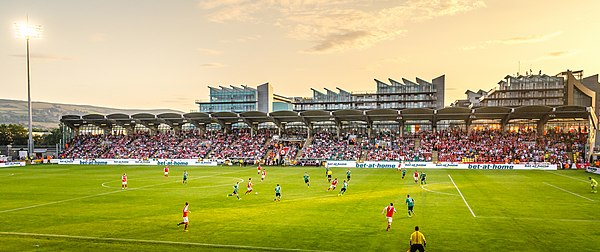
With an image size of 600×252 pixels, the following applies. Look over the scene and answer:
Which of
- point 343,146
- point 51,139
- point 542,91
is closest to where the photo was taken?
point 343,146

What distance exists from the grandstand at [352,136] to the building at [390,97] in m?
45.2

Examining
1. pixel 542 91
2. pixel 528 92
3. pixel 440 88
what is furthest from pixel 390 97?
pixel 542 91

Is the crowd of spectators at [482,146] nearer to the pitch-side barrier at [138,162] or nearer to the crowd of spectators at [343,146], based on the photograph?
the crowd of spectators at [343,146]

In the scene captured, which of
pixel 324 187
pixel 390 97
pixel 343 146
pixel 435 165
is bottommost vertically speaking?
pixel 435 165

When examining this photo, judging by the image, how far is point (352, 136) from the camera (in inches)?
2862

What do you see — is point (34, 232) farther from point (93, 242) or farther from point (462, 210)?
point (462, 210)

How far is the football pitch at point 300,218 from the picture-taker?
16.8m

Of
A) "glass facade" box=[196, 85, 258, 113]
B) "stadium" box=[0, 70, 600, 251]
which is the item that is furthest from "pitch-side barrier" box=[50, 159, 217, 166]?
"glass facade" box=[196, 85, 258, 113]

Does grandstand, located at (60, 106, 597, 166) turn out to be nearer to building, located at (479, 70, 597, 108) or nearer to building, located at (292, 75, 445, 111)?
building, located at (292, 75, 445, 111)

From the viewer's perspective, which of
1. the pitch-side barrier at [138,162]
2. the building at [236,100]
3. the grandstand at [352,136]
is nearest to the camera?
the grandstand at [352,136]

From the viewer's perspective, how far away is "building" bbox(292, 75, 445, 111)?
4694 inches

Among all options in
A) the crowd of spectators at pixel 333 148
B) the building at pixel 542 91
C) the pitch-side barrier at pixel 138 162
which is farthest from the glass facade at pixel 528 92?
the pitch-side barrier at pixel 138 162

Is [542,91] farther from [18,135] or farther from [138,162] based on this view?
[18,135]

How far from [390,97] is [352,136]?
57895 mm
